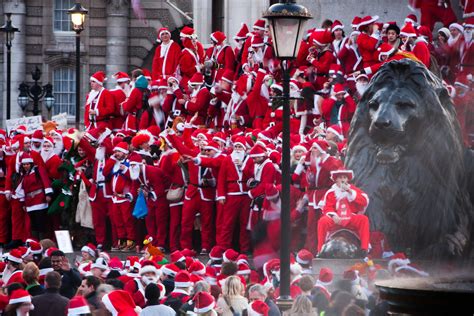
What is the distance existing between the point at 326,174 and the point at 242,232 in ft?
7.18

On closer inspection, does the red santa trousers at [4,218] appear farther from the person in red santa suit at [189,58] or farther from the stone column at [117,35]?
the stone column at [117,35]

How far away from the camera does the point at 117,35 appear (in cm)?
5597

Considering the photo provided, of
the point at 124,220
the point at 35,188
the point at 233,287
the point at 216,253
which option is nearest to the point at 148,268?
the point at 233,287

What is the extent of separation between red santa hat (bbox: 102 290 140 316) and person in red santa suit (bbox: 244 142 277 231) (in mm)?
6926

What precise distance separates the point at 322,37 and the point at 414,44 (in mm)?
2246

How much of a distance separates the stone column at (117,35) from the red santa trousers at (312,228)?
115 ft

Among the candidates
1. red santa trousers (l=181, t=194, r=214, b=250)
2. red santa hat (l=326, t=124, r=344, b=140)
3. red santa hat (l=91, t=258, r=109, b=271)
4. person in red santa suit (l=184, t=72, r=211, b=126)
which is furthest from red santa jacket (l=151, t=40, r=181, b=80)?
red santa hat (l=91, t=258, r=109, b=271)

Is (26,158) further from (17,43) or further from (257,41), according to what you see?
(17,43)

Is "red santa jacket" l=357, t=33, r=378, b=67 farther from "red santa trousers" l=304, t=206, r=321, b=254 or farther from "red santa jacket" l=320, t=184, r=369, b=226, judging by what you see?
"red santa jacket" l=320, t=184, r=369, b=226

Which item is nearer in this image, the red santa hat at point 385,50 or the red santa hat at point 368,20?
the red santa hat at point 385,50

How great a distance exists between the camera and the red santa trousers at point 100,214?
80.1ft

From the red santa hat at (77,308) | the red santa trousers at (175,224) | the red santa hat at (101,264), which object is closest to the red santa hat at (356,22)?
the red santa trousers at (175,224)

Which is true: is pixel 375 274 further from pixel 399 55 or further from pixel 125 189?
pixel 125 189

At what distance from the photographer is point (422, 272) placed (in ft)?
57.7
